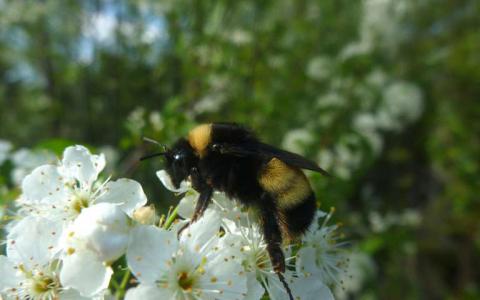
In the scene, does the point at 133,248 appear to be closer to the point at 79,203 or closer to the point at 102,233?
the point at 102,233

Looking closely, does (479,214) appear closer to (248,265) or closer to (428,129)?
(428,129)

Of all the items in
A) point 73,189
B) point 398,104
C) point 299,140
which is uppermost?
point 73,189

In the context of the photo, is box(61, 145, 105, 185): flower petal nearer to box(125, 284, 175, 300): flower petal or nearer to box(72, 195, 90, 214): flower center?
box(72, 195, 90, 214): flower center

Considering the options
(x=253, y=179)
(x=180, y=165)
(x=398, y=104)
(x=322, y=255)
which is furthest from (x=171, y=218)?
(x=398, y=104)

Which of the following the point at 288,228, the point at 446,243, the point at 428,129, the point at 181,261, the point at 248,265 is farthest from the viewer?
the point at 428,129

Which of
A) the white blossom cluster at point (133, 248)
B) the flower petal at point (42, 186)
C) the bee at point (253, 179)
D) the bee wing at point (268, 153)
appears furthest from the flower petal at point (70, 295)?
the bee wing at point (268, 153)

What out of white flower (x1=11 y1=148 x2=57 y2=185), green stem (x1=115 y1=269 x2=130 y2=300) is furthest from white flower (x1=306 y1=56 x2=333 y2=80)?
green stem (x1=115 y1=269 x2=130 y2=300)

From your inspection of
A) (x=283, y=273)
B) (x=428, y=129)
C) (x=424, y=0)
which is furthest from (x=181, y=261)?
(x=428, y=129)
